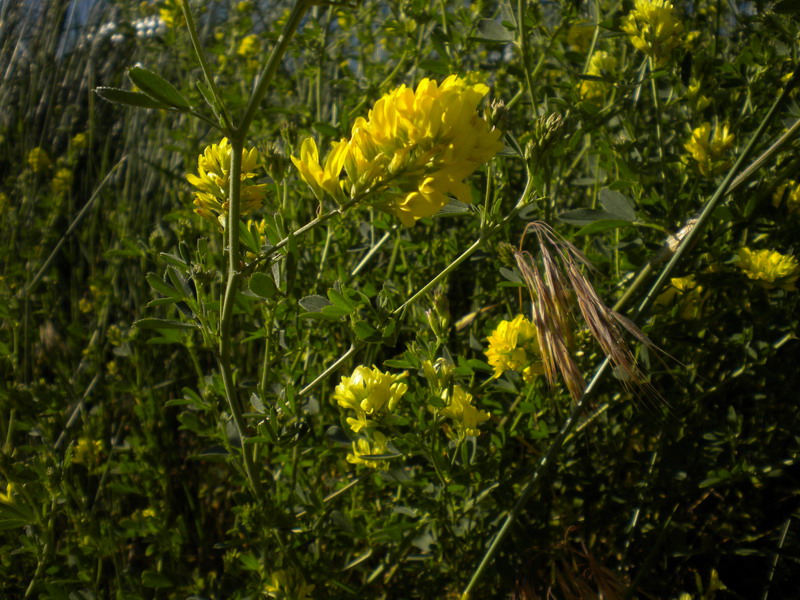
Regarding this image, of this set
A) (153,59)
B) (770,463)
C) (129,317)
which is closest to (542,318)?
(770,463)

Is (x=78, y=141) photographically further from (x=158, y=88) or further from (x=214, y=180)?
(x=158, y=88)

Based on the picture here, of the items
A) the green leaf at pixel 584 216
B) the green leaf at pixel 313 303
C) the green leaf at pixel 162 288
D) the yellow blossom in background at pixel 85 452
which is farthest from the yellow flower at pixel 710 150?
the yellow blossom in background at pixel 85 452

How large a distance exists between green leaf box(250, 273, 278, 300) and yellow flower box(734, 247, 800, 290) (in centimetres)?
89

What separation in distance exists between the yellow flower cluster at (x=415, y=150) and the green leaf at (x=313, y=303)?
Result: 0.78 ft

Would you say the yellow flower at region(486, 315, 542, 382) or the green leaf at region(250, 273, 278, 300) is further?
the yellow flower at region(486, 315, 542, 382)

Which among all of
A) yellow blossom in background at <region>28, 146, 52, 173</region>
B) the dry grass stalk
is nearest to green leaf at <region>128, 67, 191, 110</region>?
the dry grass stalk

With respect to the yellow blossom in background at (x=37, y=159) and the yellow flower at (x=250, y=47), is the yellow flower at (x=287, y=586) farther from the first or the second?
the yellow blossom in background at (x=37, y=159)

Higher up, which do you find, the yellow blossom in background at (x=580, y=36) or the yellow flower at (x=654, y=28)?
the yellow flower at (x=654, y=28)

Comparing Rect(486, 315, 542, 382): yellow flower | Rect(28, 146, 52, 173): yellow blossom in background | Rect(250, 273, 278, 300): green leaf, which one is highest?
Rect(250, 273, 278, 300): green leaf

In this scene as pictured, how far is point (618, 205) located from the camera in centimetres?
118

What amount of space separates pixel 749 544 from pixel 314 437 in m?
1.00

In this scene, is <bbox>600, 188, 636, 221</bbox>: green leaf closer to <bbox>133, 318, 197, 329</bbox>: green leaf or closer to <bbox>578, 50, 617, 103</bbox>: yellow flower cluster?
<bbox>578, 50, 617, 103</bbox>: yellow flower cluster

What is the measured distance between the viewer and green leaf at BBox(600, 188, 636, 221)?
3.78 feet

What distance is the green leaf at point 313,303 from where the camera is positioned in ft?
3.11
